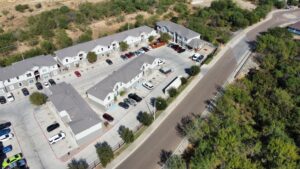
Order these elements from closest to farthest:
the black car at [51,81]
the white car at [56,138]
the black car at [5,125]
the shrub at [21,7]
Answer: the white car at [56,138] → the black car at [5,125] → the black car at [51,81] → the shrub at [21,7]

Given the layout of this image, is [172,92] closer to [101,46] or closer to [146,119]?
[146,119]

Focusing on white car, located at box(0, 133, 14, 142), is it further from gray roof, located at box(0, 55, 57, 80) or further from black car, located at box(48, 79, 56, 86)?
black car, located at box(48, 79, 56, 86)

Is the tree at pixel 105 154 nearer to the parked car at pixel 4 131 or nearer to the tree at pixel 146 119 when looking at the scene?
the tree at pixel 146 119

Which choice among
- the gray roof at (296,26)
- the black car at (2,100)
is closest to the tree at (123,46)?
the black car at (2,100)

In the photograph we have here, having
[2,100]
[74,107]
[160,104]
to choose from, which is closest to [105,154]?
[74,107]

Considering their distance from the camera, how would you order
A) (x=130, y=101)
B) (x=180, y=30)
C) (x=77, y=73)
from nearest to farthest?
(x=130, y=101)
(x=77, y=73)
(x=180, y=30)

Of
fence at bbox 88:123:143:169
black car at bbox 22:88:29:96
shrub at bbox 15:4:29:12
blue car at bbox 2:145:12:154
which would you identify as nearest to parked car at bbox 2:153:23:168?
blue car at bbox 2:145:12:154

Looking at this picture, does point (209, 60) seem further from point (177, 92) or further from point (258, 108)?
point (258, 108)
